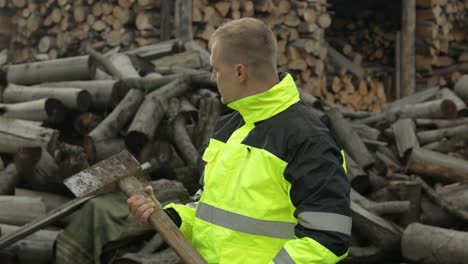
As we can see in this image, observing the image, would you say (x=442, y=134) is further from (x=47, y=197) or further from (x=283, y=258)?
(x=283, y=258)

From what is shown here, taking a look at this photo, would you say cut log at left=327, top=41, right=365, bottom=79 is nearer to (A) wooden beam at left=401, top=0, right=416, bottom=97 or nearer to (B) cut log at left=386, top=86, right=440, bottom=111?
(A) wooden beam at left=401, top=0, right=416, bottom=97

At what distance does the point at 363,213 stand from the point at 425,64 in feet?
25.6

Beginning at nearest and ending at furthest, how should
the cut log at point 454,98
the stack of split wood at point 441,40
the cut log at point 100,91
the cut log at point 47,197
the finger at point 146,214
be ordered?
the finger at point 146,214 < the cut log at point 47,197 < the cut log at point 100,91 < the cut log at point 454,98 < the stack of split wood at point 441,40

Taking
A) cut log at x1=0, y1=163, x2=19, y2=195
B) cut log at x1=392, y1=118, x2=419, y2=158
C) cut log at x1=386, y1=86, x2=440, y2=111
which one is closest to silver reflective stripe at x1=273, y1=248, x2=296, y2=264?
cut log at x1=0, y1=163, x2=19, y2=195

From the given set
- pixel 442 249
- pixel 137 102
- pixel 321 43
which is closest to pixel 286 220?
pixel 442 249

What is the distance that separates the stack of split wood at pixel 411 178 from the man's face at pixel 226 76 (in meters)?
2.67

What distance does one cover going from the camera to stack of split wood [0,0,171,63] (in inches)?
370

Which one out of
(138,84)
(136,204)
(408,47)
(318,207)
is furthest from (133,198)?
(408,47)

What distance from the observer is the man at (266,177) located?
183 cm

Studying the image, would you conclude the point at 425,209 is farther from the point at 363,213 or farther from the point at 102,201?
the point at 102,201

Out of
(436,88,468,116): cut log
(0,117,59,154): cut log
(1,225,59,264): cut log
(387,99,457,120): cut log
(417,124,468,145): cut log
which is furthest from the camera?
(436,88,468,116): cut log

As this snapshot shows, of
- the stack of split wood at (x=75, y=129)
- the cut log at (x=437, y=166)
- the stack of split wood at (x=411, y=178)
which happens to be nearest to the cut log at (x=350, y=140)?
the stack of split wood at (x=411, y=178)

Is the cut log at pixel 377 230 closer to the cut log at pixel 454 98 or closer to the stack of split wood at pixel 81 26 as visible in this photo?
the cut log at pixel 454 98

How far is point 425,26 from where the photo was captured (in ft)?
37.9
